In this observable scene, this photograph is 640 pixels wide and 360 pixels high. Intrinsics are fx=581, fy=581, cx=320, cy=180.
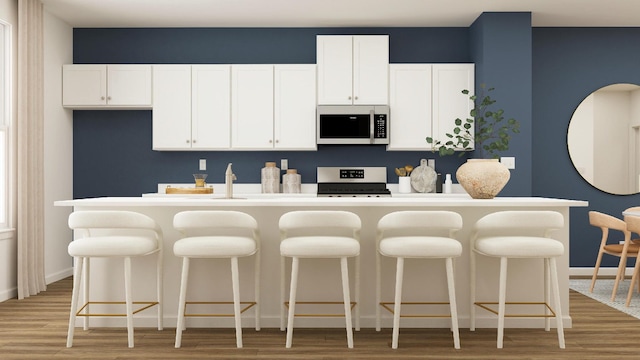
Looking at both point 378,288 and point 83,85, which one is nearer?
point 378,288

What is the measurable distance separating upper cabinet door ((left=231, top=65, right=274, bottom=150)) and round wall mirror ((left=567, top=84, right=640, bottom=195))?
10.9ft

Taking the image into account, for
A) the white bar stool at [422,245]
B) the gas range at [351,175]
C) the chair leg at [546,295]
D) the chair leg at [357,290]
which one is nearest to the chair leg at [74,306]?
the chair leg at [357,290]

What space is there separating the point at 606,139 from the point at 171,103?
15.5 feet

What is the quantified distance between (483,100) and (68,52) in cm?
442

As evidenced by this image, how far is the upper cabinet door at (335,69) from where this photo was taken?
603 centimetres

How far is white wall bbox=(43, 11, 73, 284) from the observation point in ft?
19.0

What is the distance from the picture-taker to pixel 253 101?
609 centimetres

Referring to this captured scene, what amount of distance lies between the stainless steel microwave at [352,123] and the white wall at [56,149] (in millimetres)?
2712

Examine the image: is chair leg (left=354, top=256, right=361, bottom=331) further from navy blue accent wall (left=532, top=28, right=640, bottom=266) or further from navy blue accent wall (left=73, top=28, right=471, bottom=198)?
navy blue accent wall (left=532, top=28, right=640, bottom=266)

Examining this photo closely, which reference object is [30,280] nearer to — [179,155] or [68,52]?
[179,155]

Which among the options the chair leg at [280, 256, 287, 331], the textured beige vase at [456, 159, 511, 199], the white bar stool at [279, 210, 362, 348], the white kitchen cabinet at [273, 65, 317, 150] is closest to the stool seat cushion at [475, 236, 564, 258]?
the textured beige vase at [456, 159, 511, 199]

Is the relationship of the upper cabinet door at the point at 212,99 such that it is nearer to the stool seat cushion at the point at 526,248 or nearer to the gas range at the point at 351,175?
the gas range at the point at 351,175

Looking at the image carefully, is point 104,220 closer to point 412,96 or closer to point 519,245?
point 519,245

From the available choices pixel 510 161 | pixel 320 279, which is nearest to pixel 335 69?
pixel 510 161
